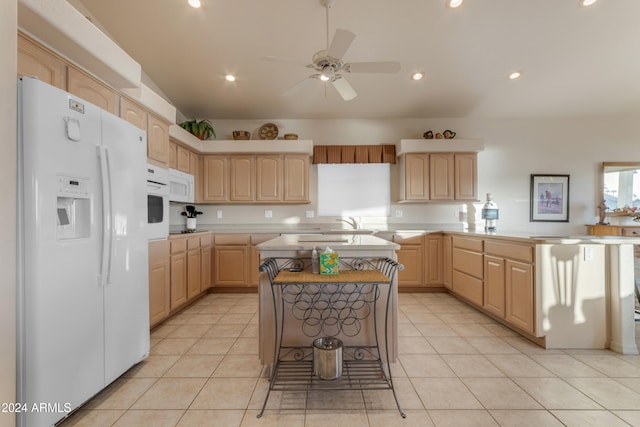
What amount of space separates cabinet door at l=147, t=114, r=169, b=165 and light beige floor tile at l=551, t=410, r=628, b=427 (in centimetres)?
345

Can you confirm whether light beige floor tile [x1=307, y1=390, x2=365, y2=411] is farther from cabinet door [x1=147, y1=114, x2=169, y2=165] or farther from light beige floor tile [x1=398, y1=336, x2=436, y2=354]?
cabinet door [x1=147, y1=114, x2=169, y2=165]

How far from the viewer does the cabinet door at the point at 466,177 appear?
3.97 m

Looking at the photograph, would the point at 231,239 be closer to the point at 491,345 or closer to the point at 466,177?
the point at 491,345

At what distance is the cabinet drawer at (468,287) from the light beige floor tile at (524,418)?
149 cm

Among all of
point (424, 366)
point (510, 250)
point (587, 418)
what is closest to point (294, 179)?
point (510, 250)

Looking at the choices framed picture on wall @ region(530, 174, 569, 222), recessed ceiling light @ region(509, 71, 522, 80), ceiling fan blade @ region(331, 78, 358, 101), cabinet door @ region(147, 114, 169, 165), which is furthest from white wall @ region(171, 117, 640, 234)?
ceiling fan blade @ region(331, 78, 358, 101)

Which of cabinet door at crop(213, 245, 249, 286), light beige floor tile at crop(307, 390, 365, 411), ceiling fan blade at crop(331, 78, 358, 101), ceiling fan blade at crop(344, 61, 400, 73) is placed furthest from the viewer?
cabinet door at crop(213, 245, 249, 286)

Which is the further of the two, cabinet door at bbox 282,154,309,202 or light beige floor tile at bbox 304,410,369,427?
cabinet door at bbox 282,154,309,202

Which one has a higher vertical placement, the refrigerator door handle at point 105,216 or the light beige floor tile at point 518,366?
the refrigerator door handle at point 105,216

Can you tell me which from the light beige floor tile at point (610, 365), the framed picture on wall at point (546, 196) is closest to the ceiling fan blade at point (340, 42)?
the light beige floor tile at point (610, 365)

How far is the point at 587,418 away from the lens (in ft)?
4.57

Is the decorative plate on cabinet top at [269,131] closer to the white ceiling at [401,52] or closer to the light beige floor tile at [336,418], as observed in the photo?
the white ceiling at [401,52]

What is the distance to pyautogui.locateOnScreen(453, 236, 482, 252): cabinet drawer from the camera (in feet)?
9.49

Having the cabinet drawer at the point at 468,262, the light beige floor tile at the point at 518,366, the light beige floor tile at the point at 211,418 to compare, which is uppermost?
the cabinet drawer at the point at 468,262
